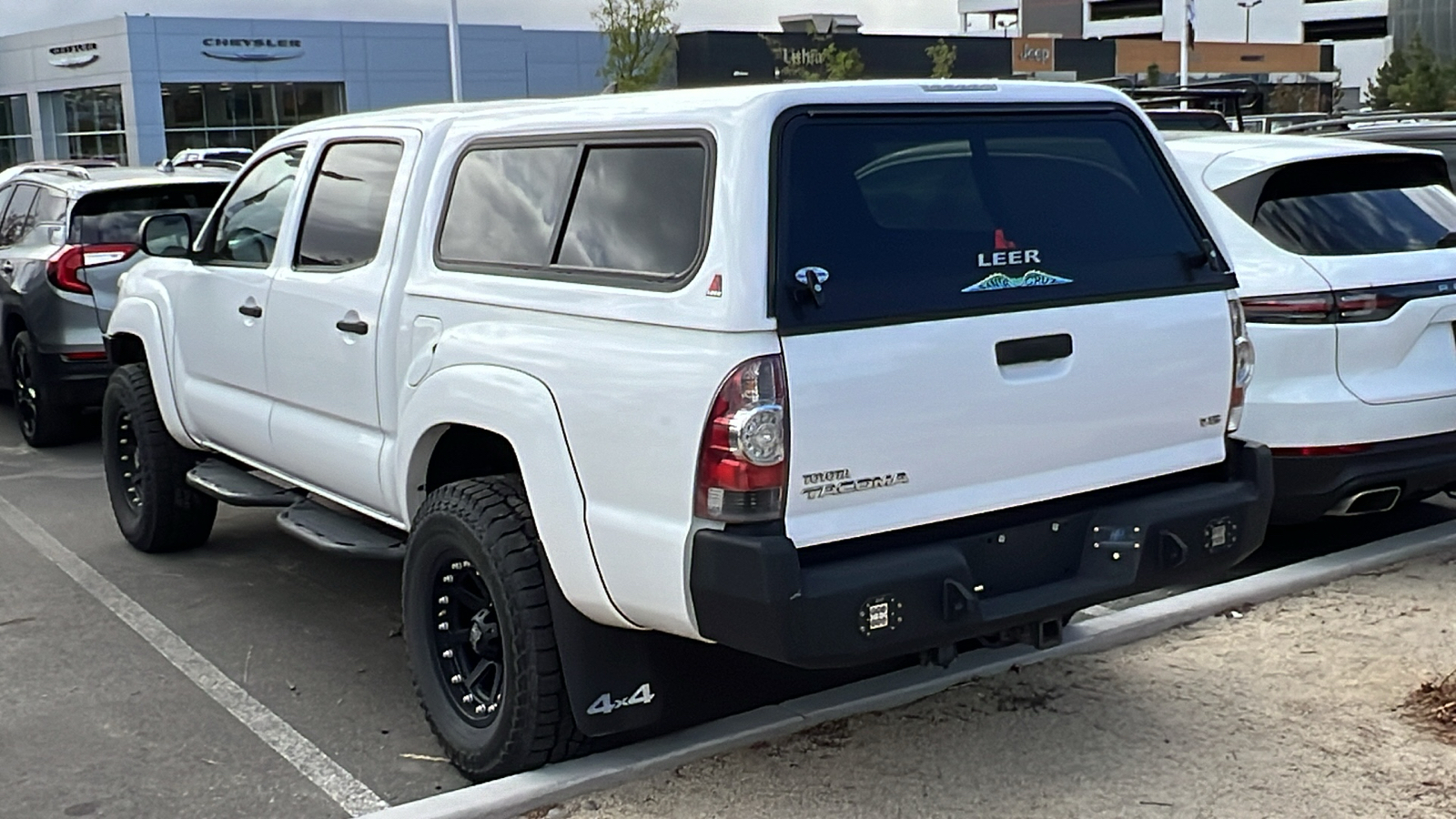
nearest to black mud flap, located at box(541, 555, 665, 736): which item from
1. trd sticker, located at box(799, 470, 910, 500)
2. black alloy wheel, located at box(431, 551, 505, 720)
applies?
black alloy wheel, located at box(431, 551, 505, 720)

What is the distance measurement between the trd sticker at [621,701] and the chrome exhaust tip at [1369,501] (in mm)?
3189

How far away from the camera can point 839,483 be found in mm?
3691

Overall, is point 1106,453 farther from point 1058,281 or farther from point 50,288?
point 50,288

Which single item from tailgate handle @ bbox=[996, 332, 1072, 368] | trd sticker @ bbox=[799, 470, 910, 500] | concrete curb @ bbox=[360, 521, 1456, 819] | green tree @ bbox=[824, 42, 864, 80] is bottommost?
concrete curb @ bbox=[360, 521, 1456, 819]

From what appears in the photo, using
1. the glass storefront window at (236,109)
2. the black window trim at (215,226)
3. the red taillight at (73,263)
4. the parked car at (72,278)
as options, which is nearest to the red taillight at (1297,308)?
the black window trim at (215,226)

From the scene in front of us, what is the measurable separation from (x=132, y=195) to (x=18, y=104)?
5422 centimetres

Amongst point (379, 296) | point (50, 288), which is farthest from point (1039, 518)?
point (50, 288)

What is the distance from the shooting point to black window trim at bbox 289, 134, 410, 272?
5098 mm

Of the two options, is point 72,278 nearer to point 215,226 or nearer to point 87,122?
point 215,226

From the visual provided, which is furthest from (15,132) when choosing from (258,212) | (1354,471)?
(1354,471)

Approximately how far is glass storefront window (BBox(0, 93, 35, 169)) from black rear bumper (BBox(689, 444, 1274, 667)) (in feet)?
194

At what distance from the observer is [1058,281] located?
13.6 ft

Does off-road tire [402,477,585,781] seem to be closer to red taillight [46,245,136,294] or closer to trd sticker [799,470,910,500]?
trd sticker [799,470,910,500]

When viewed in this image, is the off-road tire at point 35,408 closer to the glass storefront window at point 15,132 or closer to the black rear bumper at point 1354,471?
the black rear bumper at point 1354,471
